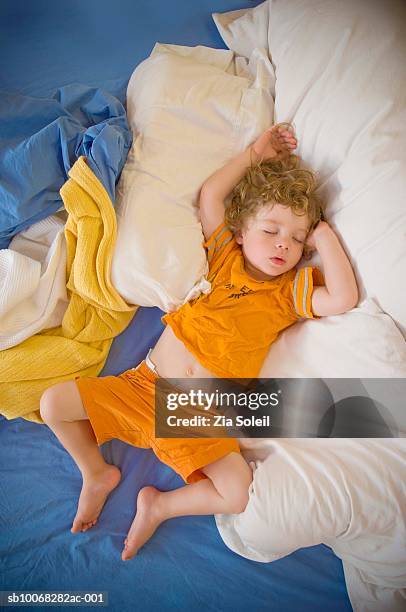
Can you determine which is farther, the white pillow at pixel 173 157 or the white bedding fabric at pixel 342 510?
the white pillow at pixel 173 157

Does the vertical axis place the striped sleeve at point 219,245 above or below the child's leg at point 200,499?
above

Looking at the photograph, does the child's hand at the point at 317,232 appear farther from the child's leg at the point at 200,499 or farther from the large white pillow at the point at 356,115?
the child's leg at the point at 200,499

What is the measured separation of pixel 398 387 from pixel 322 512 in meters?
0.28

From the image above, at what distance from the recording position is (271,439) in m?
0.97

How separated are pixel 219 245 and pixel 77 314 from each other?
35 centimetres

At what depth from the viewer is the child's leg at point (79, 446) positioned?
969 millimetres

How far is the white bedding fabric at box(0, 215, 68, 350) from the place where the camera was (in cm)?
96

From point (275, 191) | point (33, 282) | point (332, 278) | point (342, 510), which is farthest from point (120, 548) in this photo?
point (275, 191)

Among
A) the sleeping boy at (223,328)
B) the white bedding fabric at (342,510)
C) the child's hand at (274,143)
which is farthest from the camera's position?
the child's hand at (274,143)

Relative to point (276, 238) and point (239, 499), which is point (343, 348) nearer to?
point (276, 238)

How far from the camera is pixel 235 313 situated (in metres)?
1.03

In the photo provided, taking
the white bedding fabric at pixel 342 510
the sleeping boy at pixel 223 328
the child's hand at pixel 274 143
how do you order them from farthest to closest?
the child's hand at pixel 274 143
the sleeping boy at pixel 223 328
the white bedding fabric at pixel 342 510

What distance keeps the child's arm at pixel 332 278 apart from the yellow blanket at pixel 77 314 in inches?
16.2

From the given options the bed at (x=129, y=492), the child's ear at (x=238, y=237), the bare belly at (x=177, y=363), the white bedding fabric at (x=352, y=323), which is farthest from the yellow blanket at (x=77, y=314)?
the white bedding fabric at (x=352, y=323)
